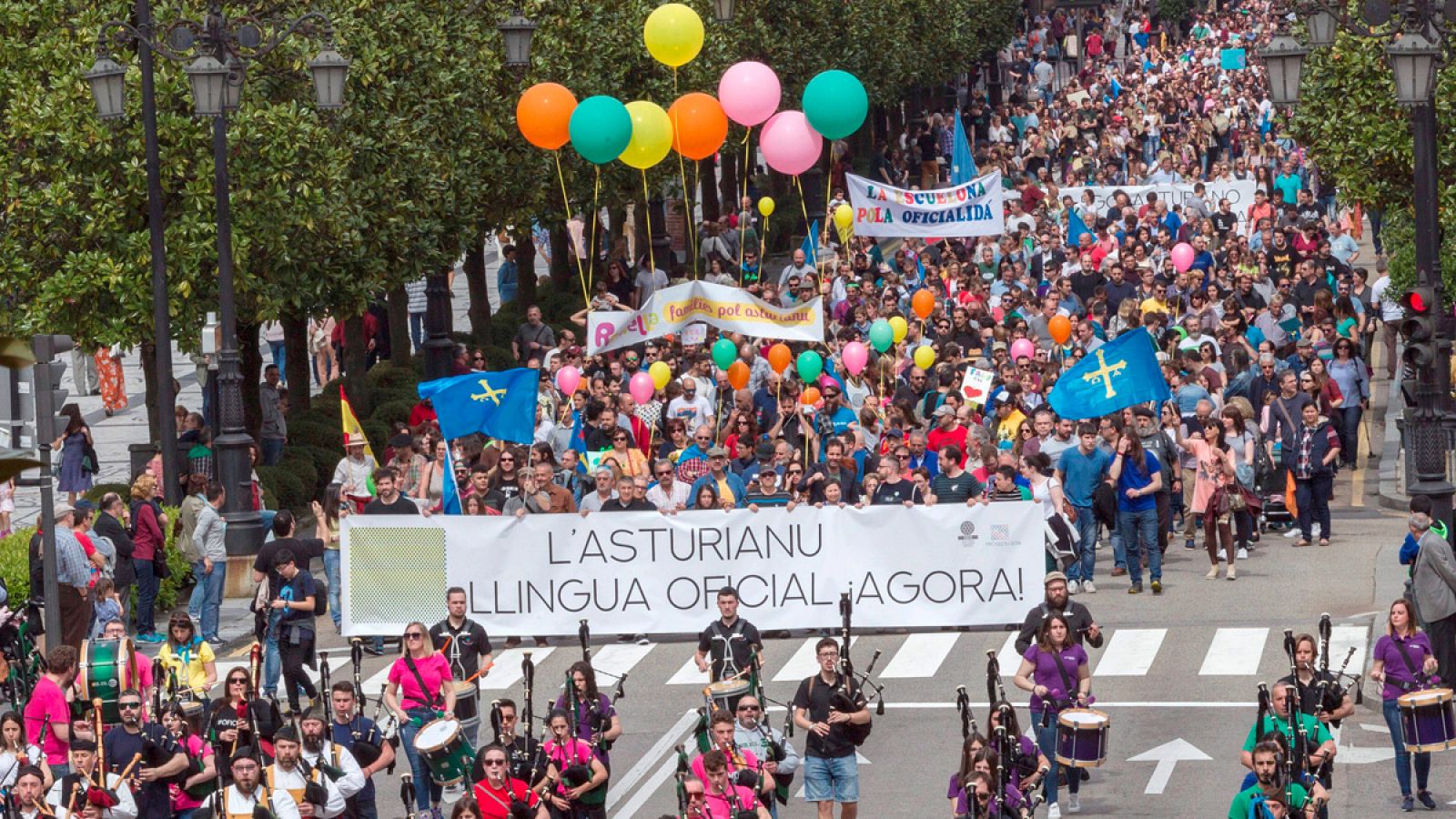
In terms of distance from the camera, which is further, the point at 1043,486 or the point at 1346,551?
the point at 1346,551

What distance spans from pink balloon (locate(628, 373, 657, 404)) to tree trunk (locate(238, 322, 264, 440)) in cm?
494

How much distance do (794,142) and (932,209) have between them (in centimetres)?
660

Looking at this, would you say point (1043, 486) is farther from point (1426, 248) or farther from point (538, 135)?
point (538, 135)

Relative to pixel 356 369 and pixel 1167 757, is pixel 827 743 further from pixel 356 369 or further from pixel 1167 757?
pixel 356 369

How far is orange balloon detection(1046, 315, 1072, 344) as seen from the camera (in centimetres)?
3316

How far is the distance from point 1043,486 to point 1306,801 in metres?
8.90

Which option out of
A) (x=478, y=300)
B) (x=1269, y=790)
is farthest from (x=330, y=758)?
(x=478, y=300)

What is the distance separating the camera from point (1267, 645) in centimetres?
2316

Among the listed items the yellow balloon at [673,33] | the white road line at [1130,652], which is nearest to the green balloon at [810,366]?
the yellow balloon at [673,33]

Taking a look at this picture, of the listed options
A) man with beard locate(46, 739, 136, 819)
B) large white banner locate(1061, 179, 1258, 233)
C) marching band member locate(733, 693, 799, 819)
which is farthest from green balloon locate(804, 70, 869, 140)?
man with beard locate(46, 739, 136, 819)

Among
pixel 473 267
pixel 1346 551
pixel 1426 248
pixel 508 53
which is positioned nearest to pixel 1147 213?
pixel 473 267

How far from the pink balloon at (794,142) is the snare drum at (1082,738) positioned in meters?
15.5

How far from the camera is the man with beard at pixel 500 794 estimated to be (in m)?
16.8

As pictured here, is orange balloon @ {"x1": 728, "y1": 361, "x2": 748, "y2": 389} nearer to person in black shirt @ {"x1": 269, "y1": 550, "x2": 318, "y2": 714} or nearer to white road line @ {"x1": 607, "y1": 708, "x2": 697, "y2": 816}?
white road line @ {"x1": 607, "y1": 708, "x2": 697, "y2": 816}
